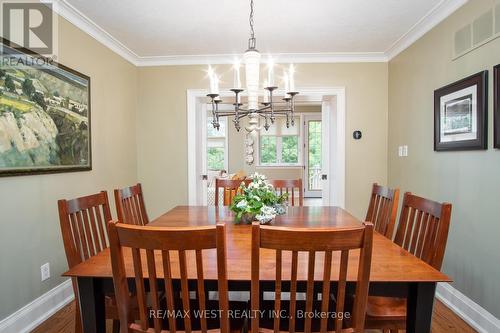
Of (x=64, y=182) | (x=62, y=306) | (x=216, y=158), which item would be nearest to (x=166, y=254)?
(x=64, y=182)

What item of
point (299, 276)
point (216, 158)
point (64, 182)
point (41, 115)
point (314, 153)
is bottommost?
point (299, 276)

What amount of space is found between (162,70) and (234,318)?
327cm

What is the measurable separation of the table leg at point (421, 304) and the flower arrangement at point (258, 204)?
86cm

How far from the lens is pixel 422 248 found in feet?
5.23

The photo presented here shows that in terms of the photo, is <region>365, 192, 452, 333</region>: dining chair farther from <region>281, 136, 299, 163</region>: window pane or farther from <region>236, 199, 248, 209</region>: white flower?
<region>281, 136, 299, 163</region>: window pane

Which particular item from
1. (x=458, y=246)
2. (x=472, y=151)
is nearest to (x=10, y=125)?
(x=472, y=151)

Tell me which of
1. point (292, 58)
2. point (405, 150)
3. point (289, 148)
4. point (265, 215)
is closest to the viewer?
point (265, 215)

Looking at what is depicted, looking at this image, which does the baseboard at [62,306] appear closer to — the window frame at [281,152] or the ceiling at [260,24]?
the ceiling at [260,24]

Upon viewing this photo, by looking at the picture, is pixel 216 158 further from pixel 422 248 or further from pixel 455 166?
pixel 422 248

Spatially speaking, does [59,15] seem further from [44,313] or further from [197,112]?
[44,313]

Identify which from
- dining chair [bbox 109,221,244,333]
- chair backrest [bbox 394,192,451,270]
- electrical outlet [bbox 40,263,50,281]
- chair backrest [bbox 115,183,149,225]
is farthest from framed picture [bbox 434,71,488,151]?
electrical outlet [bbox 40,263,50,281]

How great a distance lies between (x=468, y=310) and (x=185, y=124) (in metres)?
3.30

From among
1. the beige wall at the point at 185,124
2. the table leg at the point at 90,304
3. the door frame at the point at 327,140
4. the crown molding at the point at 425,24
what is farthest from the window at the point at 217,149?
the table leg at the point at 90,304

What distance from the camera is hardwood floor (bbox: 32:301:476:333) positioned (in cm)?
218
